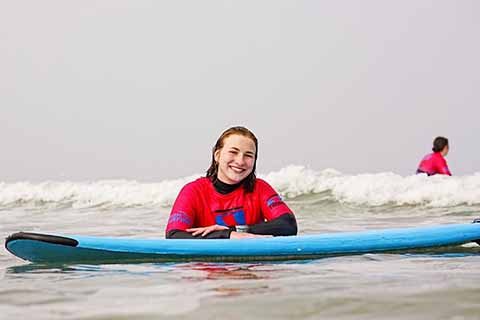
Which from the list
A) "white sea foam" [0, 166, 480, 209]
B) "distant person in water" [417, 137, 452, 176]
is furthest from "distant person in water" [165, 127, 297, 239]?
"distant person in water" [417, 137, 452, 176]

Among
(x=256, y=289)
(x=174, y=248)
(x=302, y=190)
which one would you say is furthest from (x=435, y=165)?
(x=256, y=289)

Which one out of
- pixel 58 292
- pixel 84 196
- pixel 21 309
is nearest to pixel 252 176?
pixel 58 292

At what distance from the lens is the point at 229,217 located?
4148mm

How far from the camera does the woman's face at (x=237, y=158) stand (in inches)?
162

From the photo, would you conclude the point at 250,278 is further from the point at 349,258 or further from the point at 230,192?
the point at 230,192

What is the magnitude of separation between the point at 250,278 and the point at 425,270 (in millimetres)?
751

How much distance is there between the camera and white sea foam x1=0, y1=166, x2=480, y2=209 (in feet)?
31.2

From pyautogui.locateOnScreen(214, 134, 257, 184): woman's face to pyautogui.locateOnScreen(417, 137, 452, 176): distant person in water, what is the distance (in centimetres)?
639

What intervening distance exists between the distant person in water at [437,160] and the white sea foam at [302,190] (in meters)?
0.15

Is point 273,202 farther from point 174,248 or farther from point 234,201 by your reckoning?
point 174,248

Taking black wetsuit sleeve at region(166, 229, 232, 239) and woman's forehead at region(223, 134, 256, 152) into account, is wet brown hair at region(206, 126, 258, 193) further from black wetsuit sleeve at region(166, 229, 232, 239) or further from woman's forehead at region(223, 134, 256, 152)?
black wetsuit sleeve at region(166, 229, 232, 239)

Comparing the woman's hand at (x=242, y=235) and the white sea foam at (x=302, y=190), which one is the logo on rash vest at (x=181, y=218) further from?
the white sea foam at (x=302, y=190)

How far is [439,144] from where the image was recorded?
10.0 metres

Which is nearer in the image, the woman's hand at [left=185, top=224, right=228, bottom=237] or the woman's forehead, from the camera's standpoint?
the woman's hand at [left=185, top=224, right=228, bottom=237]
